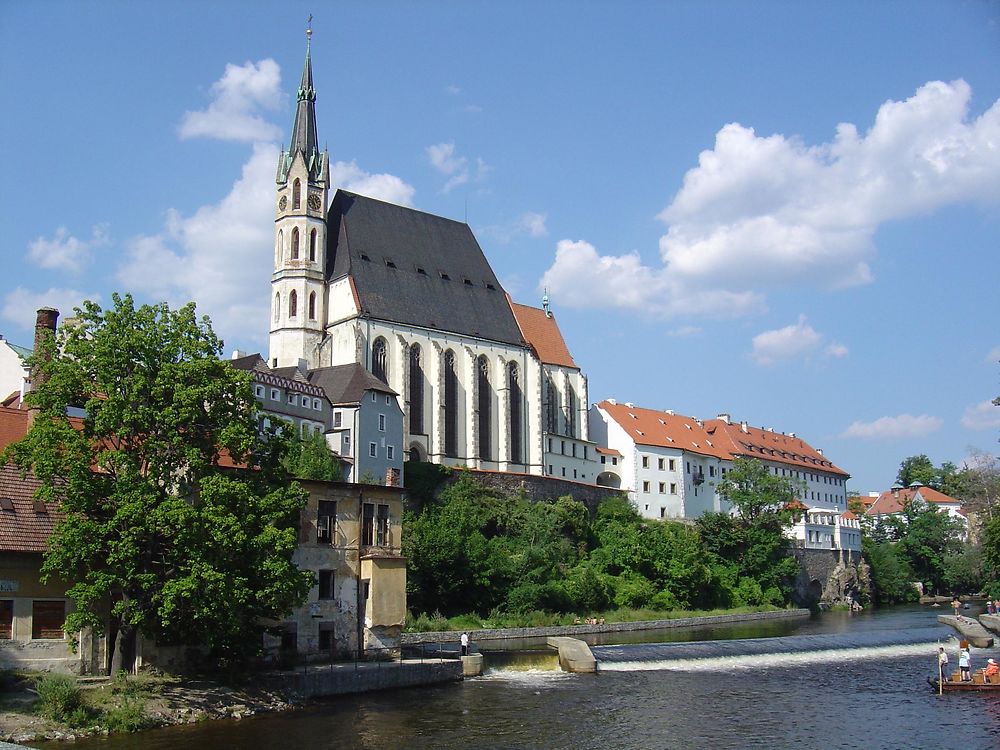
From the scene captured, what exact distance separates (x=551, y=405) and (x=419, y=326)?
61.7 feet

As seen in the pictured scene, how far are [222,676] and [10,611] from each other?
6933 millimetres

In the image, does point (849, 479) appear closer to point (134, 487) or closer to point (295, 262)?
point (295, 262)

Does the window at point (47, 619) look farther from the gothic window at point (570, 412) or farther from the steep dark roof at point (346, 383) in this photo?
the gothic window at point (570, 412)

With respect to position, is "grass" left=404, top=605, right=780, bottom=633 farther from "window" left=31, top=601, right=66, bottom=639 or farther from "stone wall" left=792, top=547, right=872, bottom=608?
"window" left=31, top=601, right=66, bottom=639

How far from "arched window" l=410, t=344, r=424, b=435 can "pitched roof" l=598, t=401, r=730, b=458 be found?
26010mm

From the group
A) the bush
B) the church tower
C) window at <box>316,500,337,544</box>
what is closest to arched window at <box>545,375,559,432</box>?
the church tower

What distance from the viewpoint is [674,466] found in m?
106

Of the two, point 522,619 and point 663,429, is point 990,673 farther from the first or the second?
point 663,429

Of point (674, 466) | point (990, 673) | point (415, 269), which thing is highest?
point (415, 269)

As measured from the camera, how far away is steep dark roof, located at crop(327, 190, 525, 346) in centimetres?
8831

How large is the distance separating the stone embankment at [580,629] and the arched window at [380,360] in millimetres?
28975

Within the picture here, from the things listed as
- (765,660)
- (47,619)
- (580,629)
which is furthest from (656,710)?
(580,629)

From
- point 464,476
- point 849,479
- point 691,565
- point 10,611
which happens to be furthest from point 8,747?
point 849,479

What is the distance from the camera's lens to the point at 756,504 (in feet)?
302
